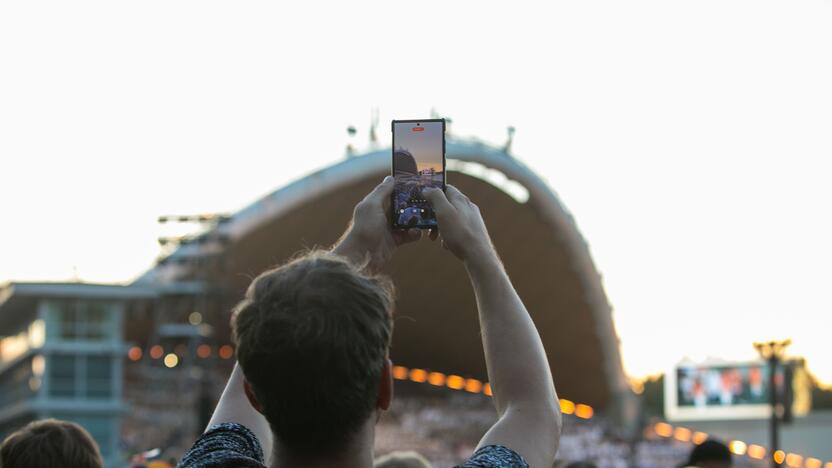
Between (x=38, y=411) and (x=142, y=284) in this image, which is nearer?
(x=38, y=411)

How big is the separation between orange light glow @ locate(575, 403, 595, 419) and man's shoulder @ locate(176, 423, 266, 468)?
203 feet

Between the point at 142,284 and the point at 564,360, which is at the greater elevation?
the point at 142,284

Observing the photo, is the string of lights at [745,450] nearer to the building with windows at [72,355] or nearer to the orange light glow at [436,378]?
the orange light glow at [436,378]

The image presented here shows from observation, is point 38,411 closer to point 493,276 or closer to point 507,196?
point 507,196

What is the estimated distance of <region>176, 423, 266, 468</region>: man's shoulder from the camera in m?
2.42

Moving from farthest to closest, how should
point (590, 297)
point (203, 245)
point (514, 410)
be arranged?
point (590, 297) → point (203, 245) → point (514, 410)

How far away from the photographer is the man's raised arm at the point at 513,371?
2.44 m

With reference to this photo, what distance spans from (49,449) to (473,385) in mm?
66596

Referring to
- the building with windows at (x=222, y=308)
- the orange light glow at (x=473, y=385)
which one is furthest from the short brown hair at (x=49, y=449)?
the orange light glow at (x=473, y=385)

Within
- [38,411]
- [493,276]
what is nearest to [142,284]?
[38,411]

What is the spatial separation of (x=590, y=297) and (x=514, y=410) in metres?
50.9

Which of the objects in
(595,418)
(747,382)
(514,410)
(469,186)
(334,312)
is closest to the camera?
(334,312)

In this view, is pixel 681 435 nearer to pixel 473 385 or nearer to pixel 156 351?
pixel 473 385

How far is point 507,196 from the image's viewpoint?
46344 millimetres
